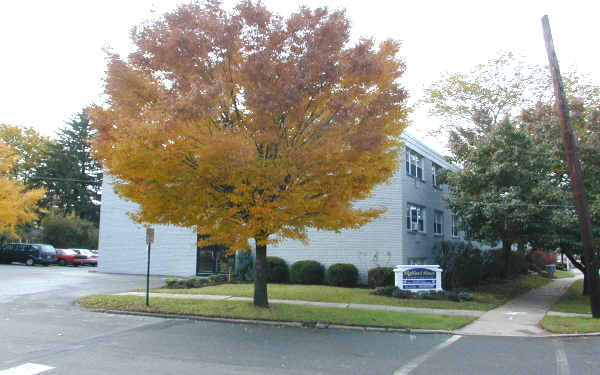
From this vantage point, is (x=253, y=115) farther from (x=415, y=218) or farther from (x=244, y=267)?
(x=415, y=218)

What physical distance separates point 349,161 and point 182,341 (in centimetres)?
557

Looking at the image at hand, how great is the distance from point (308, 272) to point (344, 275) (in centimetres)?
181

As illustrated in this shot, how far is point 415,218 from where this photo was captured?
23641mm

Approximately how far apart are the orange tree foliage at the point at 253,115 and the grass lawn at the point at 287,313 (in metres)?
2.15

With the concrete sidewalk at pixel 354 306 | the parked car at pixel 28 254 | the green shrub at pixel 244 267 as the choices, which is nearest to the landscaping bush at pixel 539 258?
the green shrub at pixel 244 267

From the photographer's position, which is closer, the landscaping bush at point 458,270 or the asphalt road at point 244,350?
the asphalt road at point 244,350

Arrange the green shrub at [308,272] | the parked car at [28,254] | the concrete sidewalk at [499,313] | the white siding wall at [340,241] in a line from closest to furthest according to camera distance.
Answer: the concrete sidewalk at [499,313], the white siding wall at [340,241], the green shrub at [308,272], the parked car at [28,254]

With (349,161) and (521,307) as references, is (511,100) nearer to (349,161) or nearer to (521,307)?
(521,307)

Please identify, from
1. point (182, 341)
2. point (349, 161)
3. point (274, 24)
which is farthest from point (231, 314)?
point (274, 24)

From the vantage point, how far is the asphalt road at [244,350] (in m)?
7.42

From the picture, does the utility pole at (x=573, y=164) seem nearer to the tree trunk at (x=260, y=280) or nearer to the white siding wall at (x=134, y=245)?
the tree trunk at (x=260, y=280)

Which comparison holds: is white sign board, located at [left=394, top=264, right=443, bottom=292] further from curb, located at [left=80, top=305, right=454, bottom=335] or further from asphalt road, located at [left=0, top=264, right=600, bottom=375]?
asphalt road, located at [left=0, top=264, right=600, bottom=375]

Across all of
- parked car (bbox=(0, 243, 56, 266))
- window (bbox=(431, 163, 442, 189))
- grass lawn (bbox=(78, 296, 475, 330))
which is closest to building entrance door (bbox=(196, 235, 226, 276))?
grass lawn (bbox=(78, 296, 475, 330))

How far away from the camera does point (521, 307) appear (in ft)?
56.0
